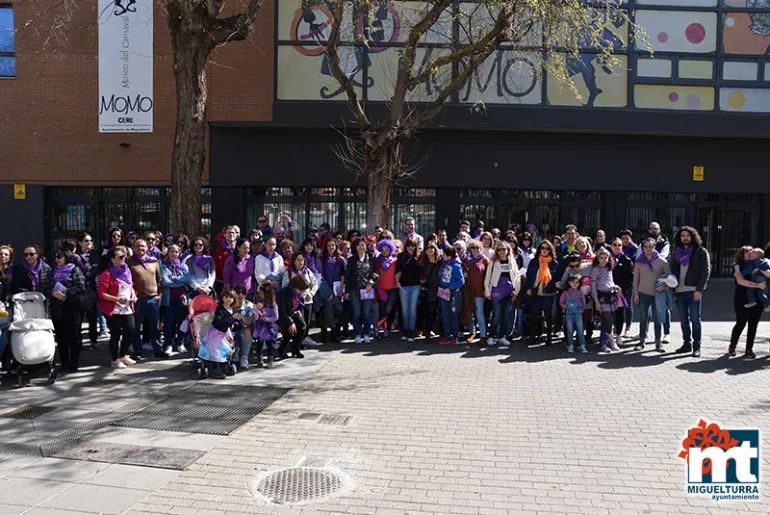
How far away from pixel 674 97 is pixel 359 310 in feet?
39.1

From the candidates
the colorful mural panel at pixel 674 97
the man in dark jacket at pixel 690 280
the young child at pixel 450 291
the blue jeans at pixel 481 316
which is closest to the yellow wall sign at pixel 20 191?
the young child at pixel 450 291

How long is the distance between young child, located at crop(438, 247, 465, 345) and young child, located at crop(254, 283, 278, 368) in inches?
119

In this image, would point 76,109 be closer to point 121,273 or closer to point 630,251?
point 121,273

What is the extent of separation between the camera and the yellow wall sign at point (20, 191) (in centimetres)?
1788

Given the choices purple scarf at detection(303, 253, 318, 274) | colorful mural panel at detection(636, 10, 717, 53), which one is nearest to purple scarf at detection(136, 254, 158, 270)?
purple scarf at detection(303, 253, 318, 274)

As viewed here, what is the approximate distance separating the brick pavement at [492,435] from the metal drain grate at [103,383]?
2.33m

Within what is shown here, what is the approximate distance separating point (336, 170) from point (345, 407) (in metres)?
11.5

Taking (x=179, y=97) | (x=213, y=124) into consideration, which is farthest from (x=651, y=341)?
(x=213, y=124)

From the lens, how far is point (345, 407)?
7070mm

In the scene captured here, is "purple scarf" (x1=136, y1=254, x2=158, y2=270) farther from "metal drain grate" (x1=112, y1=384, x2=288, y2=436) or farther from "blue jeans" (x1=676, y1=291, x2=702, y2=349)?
"blue jeans" (x1=676, y1=291, x2=702, y2=349)

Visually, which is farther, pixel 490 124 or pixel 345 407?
pixel 490 124

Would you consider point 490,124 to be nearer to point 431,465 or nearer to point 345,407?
point 345,407

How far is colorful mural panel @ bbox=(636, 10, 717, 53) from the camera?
17.3 meters
